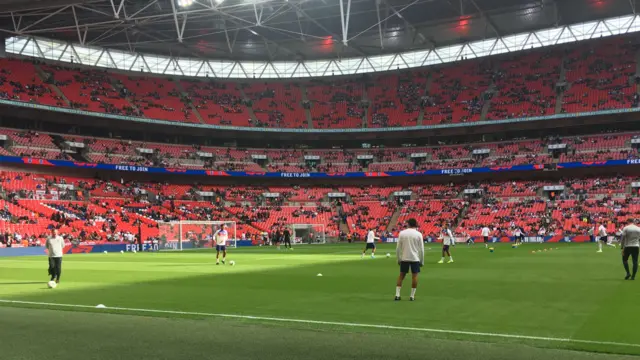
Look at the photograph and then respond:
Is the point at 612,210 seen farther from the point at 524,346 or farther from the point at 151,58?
the point at 151,58

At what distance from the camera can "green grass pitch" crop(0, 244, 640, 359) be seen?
8.05 metres

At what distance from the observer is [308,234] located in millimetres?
67562

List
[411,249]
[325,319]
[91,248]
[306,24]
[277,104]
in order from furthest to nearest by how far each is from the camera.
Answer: [277,104]
[306,24]
[91,248]
[411,249]
[325,319]

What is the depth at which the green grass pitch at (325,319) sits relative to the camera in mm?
8047

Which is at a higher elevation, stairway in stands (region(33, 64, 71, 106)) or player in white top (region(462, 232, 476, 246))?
stairway in stands (region(33, 64, 71, 106))

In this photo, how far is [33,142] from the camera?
210ft

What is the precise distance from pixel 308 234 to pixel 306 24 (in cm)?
2691

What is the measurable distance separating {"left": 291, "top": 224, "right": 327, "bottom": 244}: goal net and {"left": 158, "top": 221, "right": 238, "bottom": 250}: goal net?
39.7ft

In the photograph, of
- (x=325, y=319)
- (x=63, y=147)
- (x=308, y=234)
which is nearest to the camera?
(x=325, y=319)

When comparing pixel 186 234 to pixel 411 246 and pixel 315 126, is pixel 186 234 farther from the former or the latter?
pixel 411 246

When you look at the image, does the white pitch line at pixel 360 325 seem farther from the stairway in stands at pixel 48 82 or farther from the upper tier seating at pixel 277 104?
the upper tier seating at pixel 277 104

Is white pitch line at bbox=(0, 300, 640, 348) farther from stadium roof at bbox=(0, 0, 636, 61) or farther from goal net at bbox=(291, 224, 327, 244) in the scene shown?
goal net at bbox=(291, 224, 327, 244)

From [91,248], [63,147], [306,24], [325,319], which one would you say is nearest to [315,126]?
[306,24]

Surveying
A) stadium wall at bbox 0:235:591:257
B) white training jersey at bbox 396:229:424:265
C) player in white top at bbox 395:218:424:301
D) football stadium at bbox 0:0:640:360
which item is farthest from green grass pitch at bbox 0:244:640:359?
stadium wall at bbox 0:235:591:257
